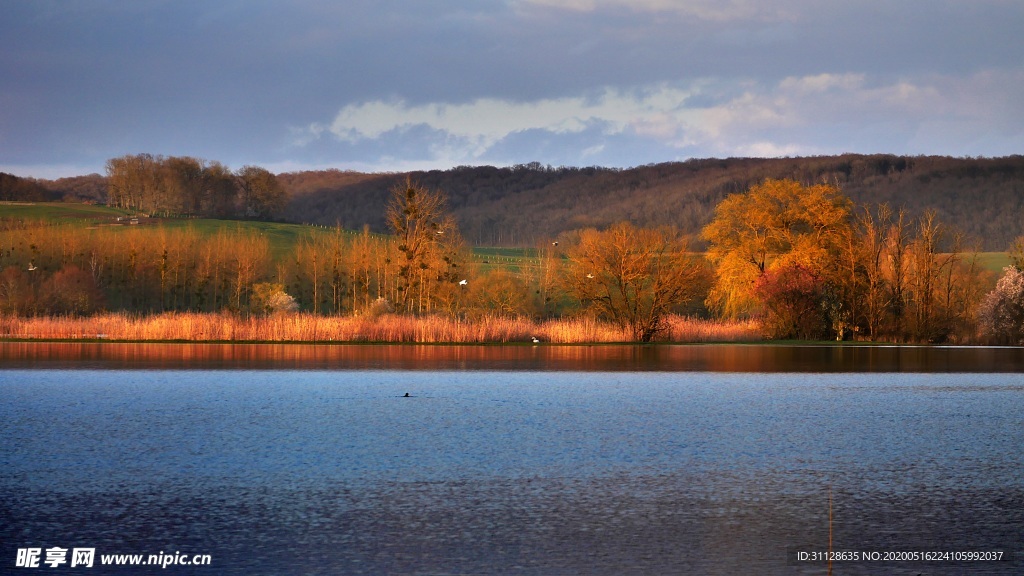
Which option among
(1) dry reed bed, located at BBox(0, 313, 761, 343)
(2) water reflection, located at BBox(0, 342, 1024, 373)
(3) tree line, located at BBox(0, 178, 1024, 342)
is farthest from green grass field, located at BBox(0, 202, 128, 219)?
(2) water reflection, located at BBox(0, 342, 1024, 373)

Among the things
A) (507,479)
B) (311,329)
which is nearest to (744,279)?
(311,329)

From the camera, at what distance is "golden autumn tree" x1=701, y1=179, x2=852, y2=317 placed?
5800 centimetres

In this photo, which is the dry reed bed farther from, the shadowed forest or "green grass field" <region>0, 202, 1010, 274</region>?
"green grass field" <region>0, 202, 1010, 274</region>

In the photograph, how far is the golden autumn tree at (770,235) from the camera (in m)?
58.0

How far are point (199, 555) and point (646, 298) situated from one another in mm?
46649

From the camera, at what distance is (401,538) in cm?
918

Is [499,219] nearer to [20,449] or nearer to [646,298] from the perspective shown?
[646,298]

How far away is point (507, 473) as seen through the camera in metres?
12.4

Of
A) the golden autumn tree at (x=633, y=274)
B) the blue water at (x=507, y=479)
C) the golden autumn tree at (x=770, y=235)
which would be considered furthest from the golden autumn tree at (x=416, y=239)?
the blue water at (x=507, y=479)

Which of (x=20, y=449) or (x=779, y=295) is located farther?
(x=779, y=295)

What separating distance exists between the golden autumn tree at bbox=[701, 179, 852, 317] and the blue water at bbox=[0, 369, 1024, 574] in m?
37.4

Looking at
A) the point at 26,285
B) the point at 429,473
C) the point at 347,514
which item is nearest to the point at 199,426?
the point at 429,473

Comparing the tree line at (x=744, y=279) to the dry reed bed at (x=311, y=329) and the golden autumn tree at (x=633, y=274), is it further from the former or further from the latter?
the dry reed bed at (x=311, y=329)

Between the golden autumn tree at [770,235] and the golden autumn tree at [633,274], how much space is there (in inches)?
293
